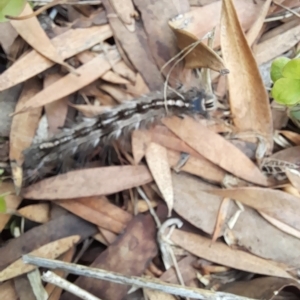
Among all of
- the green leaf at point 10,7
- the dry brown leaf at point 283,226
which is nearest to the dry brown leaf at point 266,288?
the dry brown leaf at point 283,226

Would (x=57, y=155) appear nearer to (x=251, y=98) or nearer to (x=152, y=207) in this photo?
(x=152, y=207)

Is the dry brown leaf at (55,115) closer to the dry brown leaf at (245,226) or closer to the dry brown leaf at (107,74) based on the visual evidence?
A: the dry brown leaf at (107,74)

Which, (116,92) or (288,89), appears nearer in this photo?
(288,89)

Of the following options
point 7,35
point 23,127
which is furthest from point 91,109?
point 7,35

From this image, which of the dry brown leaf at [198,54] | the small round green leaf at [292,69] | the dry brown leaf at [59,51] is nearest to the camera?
the small round green leaf at [292,69]

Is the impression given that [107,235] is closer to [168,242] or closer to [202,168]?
[168,242]
